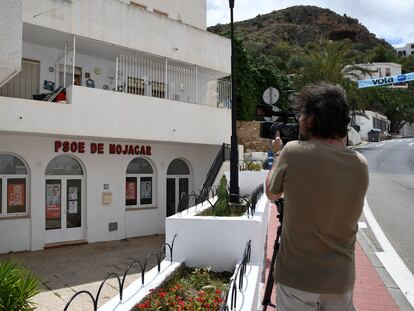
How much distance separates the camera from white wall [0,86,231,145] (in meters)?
10.5

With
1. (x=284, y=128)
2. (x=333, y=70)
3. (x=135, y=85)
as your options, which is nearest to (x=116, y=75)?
(x=135, y=85)

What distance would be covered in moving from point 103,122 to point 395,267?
28.7 feet

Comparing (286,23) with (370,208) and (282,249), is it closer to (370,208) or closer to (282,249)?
(370,208)

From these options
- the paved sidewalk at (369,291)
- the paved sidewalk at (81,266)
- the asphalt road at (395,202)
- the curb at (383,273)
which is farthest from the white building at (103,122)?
the curb at (383,273)

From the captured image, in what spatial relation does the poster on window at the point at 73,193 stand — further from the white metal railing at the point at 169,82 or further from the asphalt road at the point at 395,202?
the asphalt road at the point at 395,202

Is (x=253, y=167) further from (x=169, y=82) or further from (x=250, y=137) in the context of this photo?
(x=250, y=137)

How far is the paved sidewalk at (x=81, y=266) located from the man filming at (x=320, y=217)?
251 inches

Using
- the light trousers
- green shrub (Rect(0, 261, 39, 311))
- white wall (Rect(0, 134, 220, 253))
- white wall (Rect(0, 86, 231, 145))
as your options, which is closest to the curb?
the light trousers

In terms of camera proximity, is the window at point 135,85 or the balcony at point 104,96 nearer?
the balcony at point 104,96

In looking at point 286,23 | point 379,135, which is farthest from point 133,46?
point 286,23

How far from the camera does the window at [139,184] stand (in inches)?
594

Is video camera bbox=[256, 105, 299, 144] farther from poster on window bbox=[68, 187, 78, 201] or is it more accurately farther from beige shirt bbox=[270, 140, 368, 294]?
poster on window bbox=[68, 187, 78, 201]

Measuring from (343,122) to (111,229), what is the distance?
12928mm

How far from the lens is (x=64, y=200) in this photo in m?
13.3
